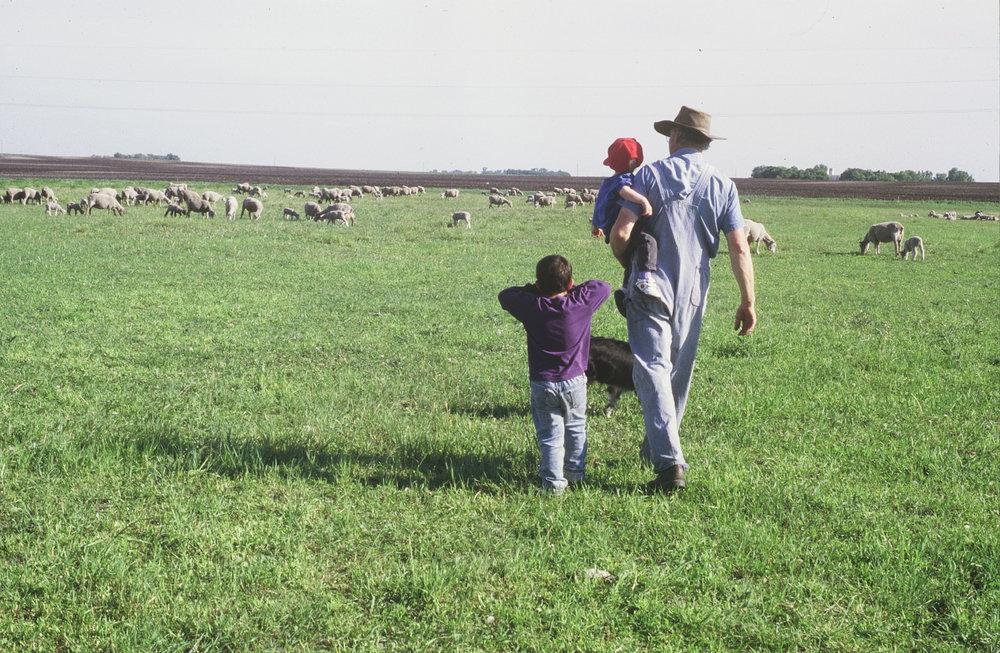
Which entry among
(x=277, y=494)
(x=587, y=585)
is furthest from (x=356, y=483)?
(x=587, y=585)

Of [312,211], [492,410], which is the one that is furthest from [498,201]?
[492,410]

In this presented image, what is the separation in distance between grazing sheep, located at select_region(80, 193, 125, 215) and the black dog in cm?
2870

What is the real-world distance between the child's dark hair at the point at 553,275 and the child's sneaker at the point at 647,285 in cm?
43

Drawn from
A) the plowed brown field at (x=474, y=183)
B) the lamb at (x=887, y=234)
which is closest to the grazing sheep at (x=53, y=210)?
the lamb at (x=887, y=234)

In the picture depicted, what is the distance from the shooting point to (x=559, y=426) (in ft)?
16.1

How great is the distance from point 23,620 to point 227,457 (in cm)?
201

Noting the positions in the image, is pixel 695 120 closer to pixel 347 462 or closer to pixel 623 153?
pixel 623 153

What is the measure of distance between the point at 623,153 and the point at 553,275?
91 cm

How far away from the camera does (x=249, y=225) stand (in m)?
26.6

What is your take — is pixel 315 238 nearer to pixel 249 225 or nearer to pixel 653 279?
pixel 249 225

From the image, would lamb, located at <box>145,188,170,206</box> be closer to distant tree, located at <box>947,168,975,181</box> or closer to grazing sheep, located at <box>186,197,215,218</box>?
grazing sheep, located at <box>186,197,215,218</box>

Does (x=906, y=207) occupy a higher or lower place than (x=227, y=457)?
higher

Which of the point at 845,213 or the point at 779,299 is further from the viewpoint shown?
the point at 845,213

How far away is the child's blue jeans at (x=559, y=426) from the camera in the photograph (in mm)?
4801
